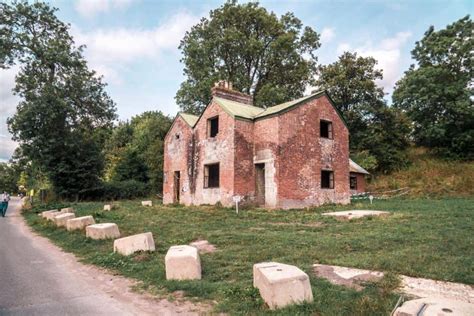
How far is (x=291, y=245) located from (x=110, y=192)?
86.3 feet

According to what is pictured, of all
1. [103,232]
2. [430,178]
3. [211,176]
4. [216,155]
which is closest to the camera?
[103,232]

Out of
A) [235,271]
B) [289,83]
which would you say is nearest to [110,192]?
[289,83]

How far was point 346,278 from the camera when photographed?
5.20 meters

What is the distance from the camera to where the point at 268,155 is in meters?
17.0

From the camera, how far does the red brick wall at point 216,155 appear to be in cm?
1725

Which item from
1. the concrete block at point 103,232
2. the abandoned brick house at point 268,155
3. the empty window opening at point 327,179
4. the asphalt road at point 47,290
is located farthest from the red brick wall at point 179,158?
the asphalt road at point 47,290

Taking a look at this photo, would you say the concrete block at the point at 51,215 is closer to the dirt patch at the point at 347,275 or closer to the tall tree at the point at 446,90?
the dirt patch at the point at 347,275

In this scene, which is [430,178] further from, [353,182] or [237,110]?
[237,110]

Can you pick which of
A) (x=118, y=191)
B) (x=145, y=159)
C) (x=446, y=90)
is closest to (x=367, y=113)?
(x=446, y=90)

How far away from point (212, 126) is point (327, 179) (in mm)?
7105

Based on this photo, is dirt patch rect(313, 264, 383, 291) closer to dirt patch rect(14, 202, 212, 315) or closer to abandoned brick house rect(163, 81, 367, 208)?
dirt patch rect(14, 202, 212, 315)

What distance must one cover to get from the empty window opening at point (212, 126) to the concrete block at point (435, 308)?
52.7ft

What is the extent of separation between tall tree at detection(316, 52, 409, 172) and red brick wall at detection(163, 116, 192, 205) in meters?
18.9

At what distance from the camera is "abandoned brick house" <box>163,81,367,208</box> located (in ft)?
55.3
